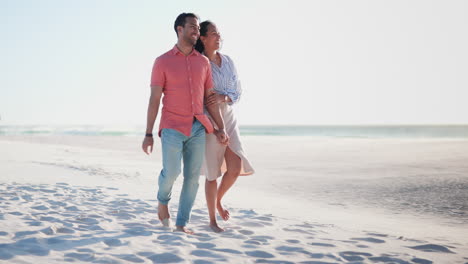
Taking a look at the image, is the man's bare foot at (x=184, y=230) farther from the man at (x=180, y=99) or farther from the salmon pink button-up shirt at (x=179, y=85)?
the salmon pink button-up shirt at (x=179, y=85)

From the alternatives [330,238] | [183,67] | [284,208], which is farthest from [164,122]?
[284,208]

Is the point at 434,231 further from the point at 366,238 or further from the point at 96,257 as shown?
the point at 96,257

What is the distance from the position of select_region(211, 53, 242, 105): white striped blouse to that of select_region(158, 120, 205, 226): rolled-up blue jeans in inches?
18.8

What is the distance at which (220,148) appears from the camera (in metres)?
3.81

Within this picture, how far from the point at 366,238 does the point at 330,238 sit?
368mm

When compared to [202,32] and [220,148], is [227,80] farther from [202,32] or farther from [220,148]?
[220,148]

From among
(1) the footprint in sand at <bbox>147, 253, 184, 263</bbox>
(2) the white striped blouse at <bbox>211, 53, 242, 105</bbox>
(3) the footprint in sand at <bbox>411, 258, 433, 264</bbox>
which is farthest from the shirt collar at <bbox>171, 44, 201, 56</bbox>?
(3) the footprint in sand at <bbox>411, 258, 433, 264</bbox>

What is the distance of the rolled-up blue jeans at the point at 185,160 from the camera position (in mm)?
3475

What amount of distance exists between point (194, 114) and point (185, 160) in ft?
1.59

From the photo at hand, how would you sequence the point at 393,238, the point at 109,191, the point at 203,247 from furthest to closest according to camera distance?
the point at 109,191
the point at 393,238
the point at 203,247

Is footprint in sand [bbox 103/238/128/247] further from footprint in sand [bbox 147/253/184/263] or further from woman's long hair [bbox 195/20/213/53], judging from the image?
woman's long hair [bbox 195/20/213/53]

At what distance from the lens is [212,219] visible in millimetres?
3863

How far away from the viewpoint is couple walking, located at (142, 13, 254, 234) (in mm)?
3461

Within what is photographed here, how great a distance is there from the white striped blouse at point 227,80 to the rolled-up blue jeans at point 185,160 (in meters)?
0.48
